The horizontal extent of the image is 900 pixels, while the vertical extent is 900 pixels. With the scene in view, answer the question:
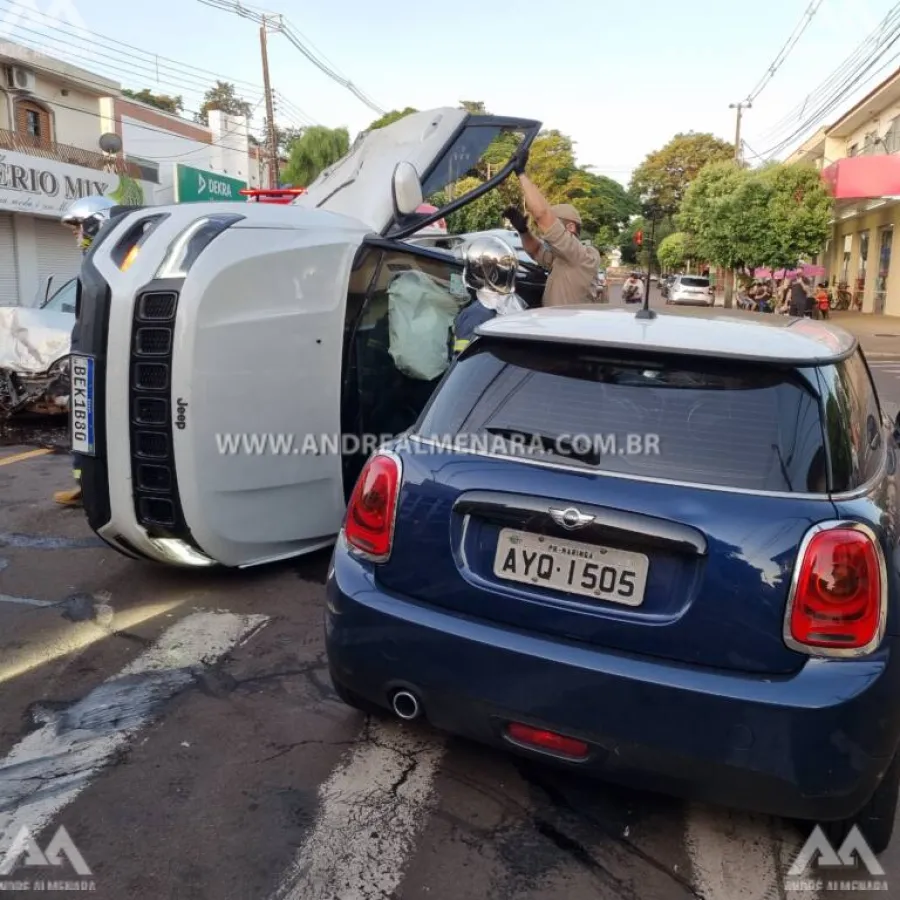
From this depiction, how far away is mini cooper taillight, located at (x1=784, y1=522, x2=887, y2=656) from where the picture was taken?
213cm

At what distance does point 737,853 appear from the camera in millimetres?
2510

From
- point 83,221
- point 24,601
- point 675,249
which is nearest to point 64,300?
point 83,221

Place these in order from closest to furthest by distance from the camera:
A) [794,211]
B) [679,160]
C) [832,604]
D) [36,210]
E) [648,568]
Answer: [832,604]
[648,568]
[36,210]
[794,211]
[679,160]

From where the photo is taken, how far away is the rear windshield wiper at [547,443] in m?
2.45

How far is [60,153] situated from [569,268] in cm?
2278

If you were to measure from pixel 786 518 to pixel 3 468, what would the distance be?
269 inches

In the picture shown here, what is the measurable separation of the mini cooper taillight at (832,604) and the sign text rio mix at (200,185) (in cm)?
2453

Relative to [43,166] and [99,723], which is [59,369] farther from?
[43,166]

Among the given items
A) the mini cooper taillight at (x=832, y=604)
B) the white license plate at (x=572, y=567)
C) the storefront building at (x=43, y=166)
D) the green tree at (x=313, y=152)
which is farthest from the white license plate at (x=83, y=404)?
the green tree at (x=313, y=152)

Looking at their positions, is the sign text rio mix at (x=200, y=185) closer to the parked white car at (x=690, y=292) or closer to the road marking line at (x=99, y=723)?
the parked white car at (x=690, y=292)

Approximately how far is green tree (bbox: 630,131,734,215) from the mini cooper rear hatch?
68.5 metres

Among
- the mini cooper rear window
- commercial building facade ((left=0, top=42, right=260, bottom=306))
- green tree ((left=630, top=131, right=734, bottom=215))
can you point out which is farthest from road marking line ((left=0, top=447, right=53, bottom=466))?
green tree ((left=630, top=131, right=734, bottom=215))

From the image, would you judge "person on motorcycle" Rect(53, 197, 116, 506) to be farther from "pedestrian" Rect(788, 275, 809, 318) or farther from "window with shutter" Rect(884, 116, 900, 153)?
"window with shutter" Rect(884, 116, 900, 153)

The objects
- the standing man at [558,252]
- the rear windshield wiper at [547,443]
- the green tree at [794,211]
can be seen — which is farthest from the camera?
the green tree at [794,211]
